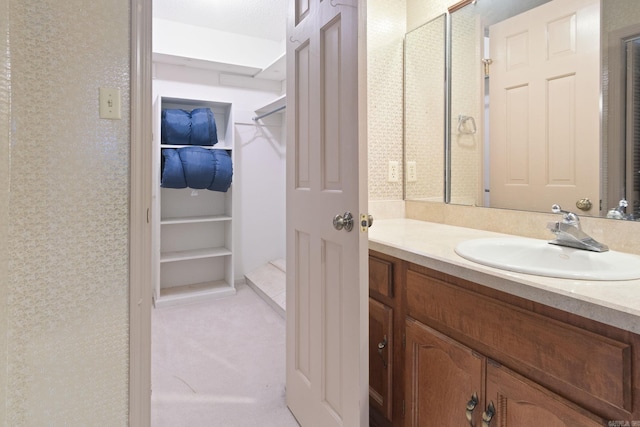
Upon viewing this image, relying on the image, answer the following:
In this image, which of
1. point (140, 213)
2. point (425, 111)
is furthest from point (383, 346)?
point (425, 111)

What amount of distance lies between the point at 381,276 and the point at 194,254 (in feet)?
7.96

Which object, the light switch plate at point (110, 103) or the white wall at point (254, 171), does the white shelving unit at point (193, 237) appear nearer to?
the white wall at point (254, 171)

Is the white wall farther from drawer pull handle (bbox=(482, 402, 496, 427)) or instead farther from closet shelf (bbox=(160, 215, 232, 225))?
drawer pull handle (bbox=(482, 402, 496, 427))

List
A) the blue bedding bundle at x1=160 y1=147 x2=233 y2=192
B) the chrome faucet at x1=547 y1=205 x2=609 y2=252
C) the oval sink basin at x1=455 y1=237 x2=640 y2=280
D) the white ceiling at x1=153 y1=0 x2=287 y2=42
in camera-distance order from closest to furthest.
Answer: the oval sink basin at x1=455 y1=237 x2=640 y2=280, the chrome faucet at x1=547 y1=205 x2=609 y2=252, the white ceiling at x1=153 y1=0 x2=287 y2=42, the blue bedding bundle at x1=160 y1=147 x2=233 y2=192

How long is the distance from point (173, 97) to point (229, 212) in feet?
3.73

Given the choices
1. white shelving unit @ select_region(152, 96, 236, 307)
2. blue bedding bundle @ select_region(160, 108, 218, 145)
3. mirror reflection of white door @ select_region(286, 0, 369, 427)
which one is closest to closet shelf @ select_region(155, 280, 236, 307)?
white shelving unit @ select_region(152, 96, 236, 307)

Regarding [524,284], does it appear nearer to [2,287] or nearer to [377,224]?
[377,224]

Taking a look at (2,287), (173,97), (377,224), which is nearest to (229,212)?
(173,97)

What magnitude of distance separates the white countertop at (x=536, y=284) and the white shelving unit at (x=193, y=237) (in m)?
2.35

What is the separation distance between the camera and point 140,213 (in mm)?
1246

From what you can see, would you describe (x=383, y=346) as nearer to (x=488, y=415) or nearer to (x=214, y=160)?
(x=488, y=415)

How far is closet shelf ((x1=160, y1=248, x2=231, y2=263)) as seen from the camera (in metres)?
3.21

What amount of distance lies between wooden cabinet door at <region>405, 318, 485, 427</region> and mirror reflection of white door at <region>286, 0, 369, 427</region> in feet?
0.60

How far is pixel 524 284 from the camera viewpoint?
0.81 metres
